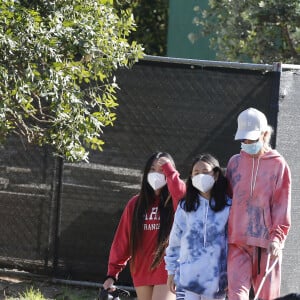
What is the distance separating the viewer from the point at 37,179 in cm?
857

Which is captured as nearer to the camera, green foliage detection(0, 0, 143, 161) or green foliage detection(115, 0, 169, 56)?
green foliage detection(0, 0, 143, 161)

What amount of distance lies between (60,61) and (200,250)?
1.96m

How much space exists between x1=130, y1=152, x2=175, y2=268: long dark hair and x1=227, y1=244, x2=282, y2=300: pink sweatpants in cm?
65

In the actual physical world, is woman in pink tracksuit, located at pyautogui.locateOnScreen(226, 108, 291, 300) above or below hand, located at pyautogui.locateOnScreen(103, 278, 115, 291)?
above

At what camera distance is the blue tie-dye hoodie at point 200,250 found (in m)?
5.87

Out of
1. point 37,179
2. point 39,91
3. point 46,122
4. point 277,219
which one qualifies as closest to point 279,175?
point 277,219

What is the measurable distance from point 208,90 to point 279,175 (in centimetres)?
240

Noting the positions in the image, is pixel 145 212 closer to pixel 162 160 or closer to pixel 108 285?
pixel 162 160

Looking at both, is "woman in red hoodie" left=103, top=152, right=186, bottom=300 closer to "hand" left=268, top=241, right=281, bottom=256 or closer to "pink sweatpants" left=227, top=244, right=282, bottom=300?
"pink sweatpants" left=227, top=244, right=282, bottom=300

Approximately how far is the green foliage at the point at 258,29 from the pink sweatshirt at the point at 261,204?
20.5 ft

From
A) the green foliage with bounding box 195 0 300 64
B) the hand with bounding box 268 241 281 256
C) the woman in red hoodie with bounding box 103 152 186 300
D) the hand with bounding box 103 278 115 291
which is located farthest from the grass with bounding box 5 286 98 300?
the green foliage with bounding box 195 0 300 64

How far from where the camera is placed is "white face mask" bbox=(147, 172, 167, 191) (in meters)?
6.40

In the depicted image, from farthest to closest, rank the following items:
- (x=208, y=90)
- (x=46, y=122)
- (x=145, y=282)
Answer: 1. (x=208, y=90)
2. (x=46, y=122)
3. (x=145, y=282)

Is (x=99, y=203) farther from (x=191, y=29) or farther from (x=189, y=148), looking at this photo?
(x=191, y=29)
